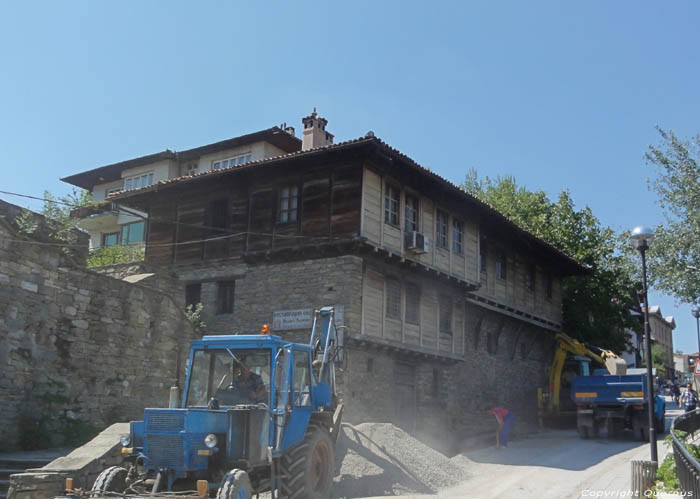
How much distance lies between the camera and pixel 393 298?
20.2 metres

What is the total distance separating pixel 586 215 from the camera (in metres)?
37.0

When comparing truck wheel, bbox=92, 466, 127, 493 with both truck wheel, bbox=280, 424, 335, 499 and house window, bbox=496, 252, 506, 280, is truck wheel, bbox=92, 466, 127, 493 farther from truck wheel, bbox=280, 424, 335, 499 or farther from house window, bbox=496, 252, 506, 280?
house window, bbox=496, 252, 506, 280

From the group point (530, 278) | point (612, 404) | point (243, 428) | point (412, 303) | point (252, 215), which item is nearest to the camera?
point (243, 428)

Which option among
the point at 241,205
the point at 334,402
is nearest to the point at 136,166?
the point at 241,205

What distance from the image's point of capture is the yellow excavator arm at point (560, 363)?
27.7 m

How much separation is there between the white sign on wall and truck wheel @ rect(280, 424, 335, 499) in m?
7.51

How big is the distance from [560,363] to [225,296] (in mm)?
14281

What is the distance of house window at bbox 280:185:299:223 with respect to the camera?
20.1m

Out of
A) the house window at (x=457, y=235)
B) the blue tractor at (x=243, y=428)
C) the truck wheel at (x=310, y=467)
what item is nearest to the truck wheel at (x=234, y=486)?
the blue tractor at (x=243, y=428)

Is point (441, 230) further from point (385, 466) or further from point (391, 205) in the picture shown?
point (385, 466)

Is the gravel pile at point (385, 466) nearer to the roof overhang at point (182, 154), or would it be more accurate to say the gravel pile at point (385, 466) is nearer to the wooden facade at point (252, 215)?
the wooden facade at point (252, 215)

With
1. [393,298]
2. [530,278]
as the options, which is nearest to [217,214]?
[393,298]

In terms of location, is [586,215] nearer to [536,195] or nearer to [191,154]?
[536,195]

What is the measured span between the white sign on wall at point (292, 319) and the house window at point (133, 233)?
16.2 metres
